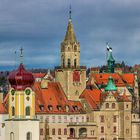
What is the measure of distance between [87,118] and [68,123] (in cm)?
309

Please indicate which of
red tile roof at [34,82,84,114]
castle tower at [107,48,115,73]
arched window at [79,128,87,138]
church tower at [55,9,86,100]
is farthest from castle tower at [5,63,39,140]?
castle tower at [107,48,115,73]

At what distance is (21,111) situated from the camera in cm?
8694

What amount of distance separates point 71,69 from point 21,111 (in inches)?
1702

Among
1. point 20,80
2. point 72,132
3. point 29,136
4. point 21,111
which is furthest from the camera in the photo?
point 72,132

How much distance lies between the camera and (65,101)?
12719 cm

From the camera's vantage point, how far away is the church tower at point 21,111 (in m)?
85.6

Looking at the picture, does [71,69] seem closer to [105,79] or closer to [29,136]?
[105,79]

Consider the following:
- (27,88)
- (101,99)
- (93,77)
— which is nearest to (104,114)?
(101,99)

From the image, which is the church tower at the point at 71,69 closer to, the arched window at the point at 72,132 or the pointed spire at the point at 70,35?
the pointed spire at the point at 70,35

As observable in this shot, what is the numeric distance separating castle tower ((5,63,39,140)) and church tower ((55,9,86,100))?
38238mm

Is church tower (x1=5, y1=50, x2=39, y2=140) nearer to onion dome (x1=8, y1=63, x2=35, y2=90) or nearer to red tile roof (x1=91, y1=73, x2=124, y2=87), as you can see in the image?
onion dome (x1=8, y1=63, x2=35, y2=90)

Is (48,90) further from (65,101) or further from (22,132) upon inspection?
(22,132)

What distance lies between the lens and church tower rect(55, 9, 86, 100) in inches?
5094

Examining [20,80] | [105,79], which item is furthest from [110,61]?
[20,80]
